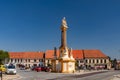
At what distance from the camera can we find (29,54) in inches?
5236

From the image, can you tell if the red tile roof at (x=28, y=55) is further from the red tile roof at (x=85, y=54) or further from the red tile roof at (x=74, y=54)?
the red tile roof at (x=85, y=54)

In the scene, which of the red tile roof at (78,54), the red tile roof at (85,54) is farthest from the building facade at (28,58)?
the red tile roof at (78,54)

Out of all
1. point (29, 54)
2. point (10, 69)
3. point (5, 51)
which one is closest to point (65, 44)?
point (10, 69)

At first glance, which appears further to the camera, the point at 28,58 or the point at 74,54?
the point at 28,58

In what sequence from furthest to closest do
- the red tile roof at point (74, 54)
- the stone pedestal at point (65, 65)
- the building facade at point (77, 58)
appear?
the red tile roof at point (74, 54)
the building facade at point (77, 58)
the stone pedestal at point (65, 65)

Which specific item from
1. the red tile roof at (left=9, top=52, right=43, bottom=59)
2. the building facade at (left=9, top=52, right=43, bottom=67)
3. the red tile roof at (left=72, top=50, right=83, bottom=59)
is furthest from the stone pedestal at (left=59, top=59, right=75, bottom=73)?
the red tile roof at (left=9, top=52, right=43, bottom=59)

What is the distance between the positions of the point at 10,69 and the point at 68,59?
1822 cm

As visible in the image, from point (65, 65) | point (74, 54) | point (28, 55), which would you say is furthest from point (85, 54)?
point (65, 65)

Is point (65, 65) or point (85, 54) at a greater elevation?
point (85, 54)

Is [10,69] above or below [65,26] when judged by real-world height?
below

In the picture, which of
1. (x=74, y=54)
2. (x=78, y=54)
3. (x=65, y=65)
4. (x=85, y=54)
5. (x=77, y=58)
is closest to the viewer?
(x=65, y=65)

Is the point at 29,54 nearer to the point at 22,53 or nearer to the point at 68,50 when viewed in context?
the point at 22,53

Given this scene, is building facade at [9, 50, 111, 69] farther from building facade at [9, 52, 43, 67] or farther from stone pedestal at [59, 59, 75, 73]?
stone pedestal at [59, 59, 75, 73]

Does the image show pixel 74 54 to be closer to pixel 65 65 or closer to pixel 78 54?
pixel 78 54
